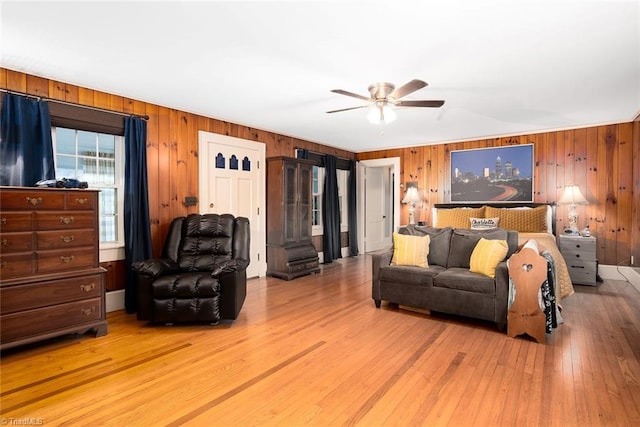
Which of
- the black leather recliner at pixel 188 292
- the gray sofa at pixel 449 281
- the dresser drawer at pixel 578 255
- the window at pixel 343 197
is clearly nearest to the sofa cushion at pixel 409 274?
the gray sofa at pixel 449 281

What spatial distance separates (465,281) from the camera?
130 inches

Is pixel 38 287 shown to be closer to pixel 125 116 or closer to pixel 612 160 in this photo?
pixel 125 116

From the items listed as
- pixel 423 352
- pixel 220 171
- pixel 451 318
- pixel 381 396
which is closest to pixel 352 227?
pixel 220 171

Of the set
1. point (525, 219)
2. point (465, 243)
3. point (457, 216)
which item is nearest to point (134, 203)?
point (465, 243)

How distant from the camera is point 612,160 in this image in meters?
5.11

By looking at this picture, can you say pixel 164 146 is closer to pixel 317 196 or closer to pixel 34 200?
pixel 34 200

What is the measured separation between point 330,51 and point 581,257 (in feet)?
15.4

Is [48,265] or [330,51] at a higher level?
[330,51]

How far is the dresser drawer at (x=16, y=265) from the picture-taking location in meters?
2.56

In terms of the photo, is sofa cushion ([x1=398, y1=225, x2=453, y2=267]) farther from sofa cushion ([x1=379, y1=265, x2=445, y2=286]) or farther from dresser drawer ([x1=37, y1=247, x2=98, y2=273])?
dresser drawer ([x1=37, y1=247, x2=98, y2=273])

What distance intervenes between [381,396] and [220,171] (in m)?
3.73

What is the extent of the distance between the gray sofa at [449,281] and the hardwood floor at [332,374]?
0.17 meters

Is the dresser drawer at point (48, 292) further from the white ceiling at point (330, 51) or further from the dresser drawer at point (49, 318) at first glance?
the white ceiling at point (330, 51)

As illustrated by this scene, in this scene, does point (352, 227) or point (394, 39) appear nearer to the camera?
point (394, 39)
